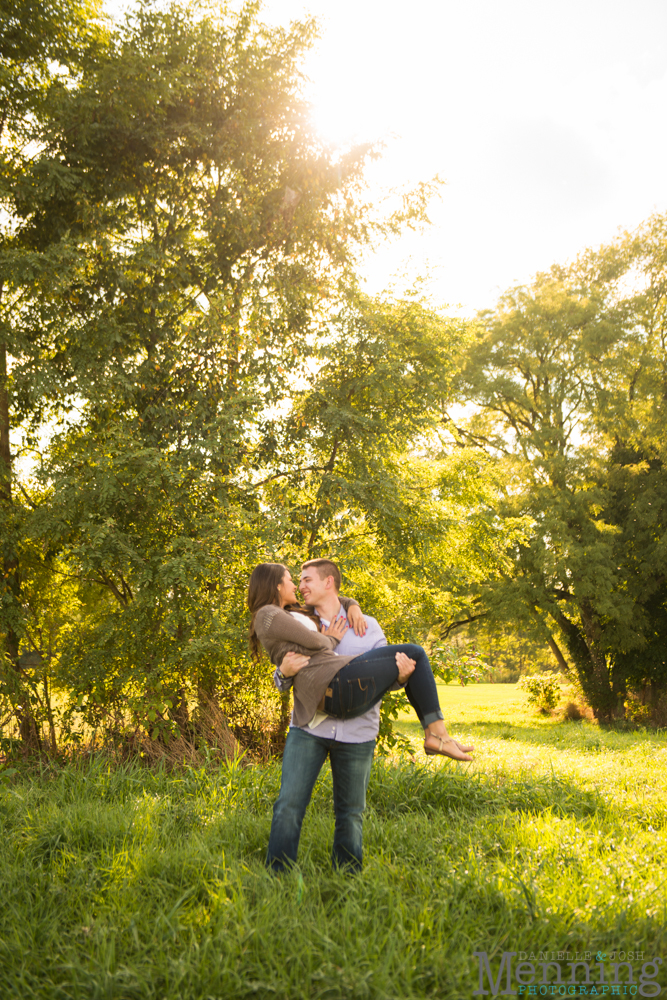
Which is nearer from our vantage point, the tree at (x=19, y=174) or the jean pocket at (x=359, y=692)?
the jean pocket at (x=359, y=692)

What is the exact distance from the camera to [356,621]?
343 centimetres

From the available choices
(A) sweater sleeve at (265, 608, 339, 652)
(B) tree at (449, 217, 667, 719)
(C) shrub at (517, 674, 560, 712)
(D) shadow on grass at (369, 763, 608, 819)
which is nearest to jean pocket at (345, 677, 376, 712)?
(A) sweater sleeve at (265, 608, 339, 652)

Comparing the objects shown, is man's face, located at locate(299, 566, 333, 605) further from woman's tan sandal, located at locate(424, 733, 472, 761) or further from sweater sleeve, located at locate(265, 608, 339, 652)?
woman's tan sandal, located at locate(424, 733, 472, 761)

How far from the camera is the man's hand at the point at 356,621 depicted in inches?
134

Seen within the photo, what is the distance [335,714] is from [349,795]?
1.56 feet

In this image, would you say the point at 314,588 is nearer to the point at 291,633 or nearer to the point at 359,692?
the point at 291,633

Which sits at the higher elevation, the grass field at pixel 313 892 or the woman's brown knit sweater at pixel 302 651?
the woman's brown knit sweater at pixel 302 651

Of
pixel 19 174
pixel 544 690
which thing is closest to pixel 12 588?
pixel 19 174

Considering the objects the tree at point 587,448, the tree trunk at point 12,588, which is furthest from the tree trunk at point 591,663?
the tree trunk at point 12,588

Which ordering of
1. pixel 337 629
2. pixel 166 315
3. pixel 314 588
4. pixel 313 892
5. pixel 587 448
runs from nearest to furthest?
pixel 313 892 < pixel 337 629 < pixel 314 588 < pixel 166 315 < pixel 587 448

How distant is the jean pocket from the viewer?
120 inches

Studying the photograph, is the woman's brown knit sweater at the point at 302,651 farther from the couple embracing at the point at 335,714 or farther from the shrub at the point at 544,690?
the shrub at the point at 544,690

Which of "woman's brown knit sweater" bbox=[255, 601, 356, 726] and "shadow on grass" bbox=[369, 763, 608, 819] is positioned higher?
"woman's brown knit sweater" bbox=[255, 601, 356, 726]

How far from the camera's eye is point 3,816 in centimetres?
432
